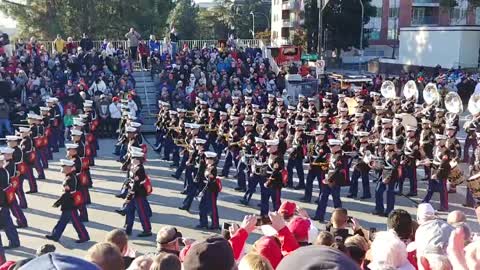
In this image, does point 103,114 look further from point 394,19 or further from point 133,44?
point 394,19

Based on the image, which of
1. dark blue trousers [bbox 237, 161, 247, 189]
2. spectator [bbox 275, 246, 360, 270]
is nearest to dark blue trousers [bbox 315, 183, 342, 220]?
dark blue trousers [bbox 237, 161, 247, 189]

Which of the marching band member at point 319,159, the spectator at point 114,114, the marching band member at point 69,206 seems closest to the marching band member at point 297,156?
the marching band member at point 319,159

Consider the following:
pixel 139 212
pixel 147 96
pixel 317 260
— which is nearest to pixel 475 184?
pixel 139 212

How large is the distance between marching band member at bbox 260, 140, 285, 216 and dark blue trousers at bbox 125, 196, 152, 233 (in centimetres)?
221

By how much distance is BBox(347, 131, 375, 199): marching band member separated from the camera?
1271cm

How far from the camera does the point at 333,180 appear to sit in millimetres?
11289

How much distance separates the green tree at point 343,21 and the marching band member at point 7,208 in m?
38.5

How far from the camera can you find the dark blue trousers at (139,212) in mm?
10320

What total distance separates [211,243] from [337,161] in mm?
8225

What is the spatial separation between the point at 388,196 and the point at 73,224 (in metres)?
5.73

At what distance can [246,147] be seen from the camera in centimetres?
1331

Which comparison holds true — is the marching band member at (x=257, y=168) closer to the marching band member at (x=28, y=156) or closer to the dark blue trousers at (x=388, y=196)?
the dark blue trousers at (x=388, y=196)

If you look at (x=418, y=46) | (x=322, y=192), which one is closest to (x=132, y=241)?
(x=322, y=192)

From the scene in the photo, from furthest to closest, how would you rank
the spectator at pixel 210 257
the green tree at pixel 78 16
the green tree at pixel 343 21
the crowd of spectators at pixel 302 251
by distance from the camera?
the green tree at pixel 343 21
the green tree at pixel 78 16
the spectator at pixel 210 257
the crowd of spectators at pixel 302 251
